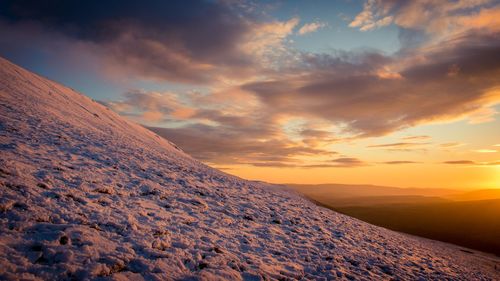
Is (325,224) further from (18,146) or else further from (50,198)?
(18,146)

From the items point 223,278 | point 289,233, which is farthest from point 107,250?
point 289,233

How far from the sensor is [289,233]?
37.4 feet

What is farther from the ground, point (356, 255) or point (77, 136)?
point (77, 136)

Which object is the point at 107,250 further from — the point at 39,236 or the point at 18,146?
the point at 18,146

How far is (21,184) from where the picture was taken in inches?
313

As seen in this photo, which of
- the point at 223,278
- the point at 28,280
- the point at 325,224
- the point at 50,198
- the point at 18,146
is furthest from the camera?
the point at 325,224

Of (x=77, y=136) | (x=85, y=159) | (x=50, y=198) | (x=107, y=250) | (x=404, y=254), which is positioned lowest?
(x=404, y=254)

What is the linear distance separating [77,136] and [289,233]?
15651 mm

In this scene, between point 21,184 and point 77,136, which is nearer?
point 21,184

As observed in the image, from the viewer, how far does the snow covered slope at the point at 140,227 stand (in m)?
5.82

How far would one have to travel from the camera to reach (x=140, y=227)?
313 inches

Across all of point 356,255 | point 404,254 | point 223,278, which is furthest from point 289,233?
point 404,254

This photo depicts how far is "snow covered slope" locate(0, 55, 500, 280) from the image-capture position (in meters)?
5.82

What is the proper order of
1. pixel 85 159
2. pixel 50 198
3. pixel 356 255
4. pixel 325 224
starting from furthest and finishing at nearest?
pixel 325 224
pixel 85 159
pixel 356 255
pixel 50 198
